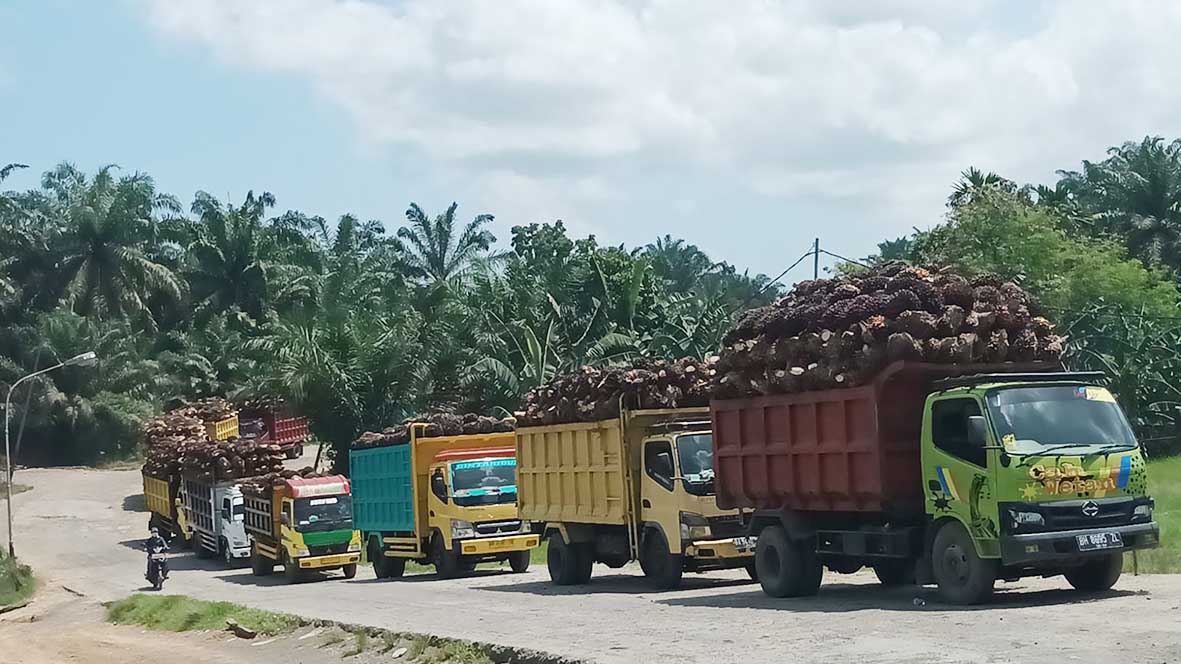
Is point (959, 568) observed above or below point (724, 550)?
above

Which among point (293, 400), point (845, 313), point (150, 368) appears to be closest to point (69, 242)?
point (150, 368)

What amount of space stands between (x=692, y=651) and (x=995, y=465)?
3575mm

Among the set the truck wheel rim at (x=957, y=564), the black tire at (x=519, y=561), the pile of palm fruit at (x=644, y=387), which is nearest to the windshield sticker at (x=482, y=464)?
the black tire at (x=519, y=561)

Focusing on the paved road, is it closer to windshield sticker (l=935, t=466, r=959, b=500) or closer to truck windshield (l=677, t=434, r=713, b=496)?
windshield sticker (l=935, t=466, r=959, b=500)

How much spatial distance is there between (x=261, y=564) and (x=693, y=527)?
17910 millimetres

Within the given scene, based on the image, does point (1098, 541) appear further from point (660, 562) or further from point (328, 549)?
point (328, 549)

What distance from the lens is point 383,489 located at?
94.5ft

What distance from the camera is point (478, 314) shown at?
45719mm

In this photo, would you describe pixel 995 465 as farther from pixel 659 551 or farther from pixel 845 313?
pixel 659 551

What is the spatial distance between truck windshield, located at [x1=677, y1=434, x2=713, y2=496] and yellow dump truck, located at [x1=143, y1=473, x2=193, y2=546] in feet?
86.3

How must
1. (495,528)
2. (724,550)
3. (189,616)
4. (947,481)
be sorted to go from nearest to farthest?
(947,481)
(724,550)
(189,616)
(495,528)

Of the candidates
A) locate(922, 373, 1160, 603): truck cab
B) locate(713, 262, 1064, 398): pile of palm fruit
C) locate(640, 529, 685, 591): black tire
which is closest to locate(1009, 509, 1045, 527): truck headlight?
locate(922, 373, 1160, 603): truck cab

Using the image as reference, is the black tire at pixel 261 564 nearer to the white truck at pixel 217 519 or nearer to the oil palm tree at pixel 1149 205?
the white truck at pixel 217 519

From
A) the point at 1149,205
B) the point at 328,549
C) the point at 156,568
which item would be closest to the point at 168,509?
the point at 156,568
